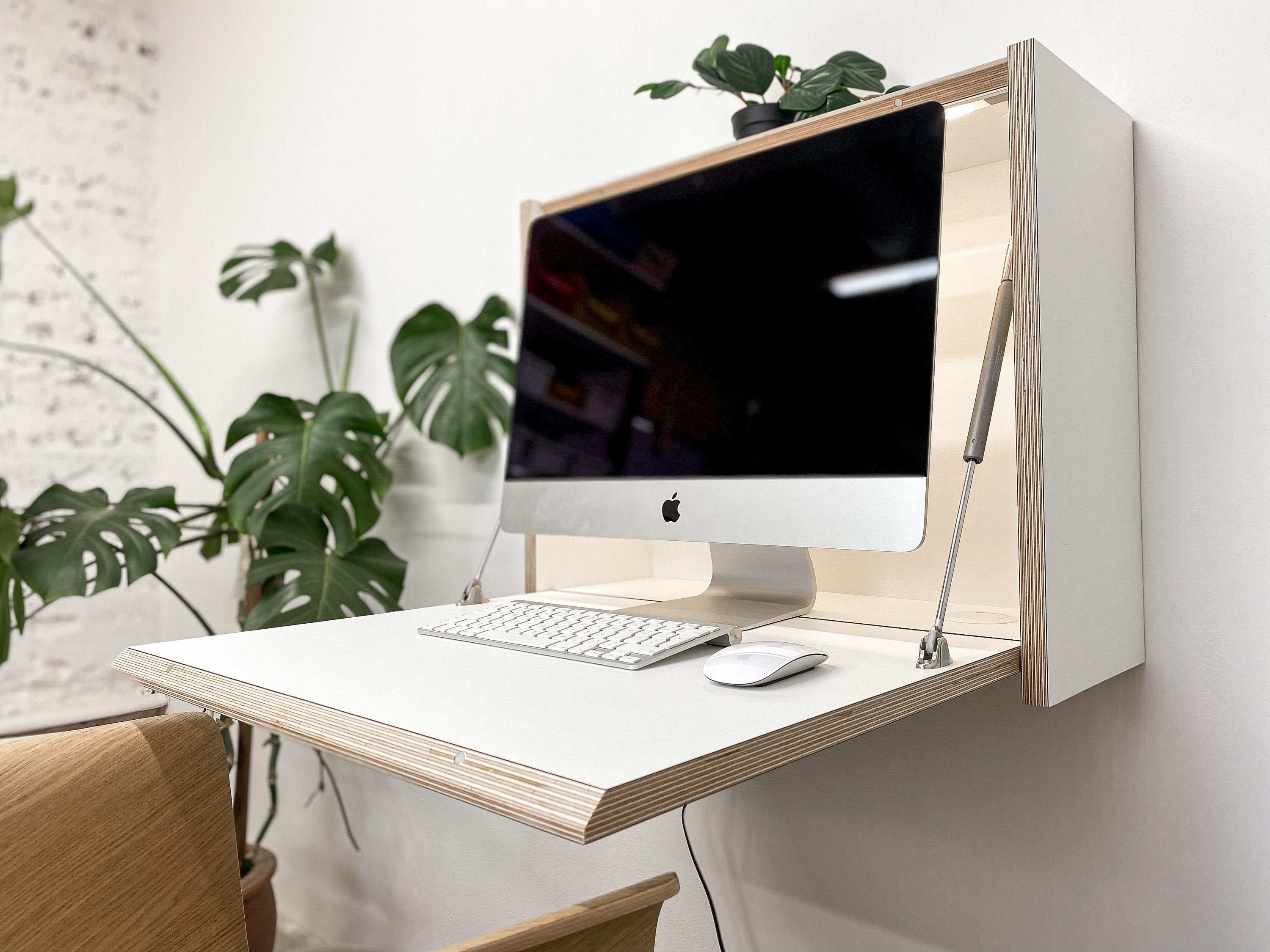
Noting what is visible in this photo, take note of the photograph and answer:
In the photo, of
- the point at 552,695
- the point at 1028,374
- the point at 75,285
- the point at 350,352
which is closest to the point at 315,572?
the point at 350,352

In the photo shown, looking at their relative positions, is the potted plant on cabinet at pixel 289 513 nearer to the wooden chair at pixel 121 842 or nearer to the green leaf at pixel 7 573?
the green leaf at pixel 7 573

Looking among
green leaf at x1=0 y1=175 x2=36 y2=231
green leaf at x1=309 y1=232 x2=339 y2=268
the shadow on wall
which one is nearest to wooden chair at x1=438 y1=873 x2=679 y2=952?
the shadow on wall

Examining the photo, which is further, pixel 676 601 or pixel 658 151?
pixel 658 151

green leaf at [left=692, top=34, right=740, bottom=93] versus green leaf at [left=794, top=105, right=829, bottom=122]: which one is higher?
green leaf at [left=692, top=34, right=740, bottom=93]

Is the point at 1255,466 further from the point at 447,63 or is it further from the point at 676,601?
the point at 447,63

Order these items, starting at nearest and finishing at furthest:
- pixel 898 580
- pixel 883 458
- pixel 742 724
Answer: pixel 742 724, pixel 883 458, pixel 898 580

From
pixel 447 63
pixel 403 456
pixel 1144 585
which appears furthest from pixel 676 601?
pixel 447 63

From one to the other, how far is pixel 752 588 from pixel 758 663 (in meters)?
0.35

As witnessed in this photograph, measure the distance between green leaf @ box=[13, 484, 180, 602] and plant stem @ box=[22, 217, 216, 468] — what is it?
306 millimetres

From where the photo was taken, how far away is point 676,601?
1.07m

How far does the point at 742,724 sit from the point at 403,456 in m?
1.48

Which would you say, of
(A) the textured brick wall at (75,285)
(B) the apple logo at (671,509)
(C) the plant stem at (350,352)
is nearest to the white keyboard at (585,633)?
(B) the apple logo at (671,509)

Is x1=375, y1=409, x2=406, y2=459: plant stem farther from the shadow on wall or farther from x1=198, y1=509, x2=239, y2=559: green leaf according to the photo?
the shadow on wall

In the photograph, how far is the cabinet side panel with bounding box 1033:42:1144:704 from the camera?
85cm
